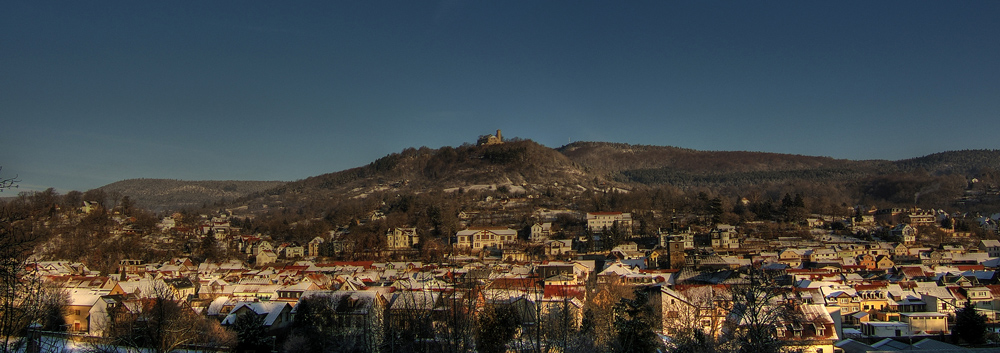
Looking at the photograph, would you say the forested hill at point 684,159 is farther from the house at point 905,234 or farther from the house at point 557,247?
the house at point 557,247

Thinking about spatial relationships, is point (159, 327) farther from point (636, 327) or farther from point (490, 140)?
point (490, 140)

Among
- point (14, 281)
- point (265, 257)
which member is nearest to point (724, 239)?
point (265, 257)

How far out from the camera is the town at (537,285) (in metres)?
17.9

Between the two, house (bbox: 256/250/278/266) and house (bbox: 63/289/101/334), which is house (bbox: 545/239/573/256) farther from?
house (bbox: 63/289/101/334)

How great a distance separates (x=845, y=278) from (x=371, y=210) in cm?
4929

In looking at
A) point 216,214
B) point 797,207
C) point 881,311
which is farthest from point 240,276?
point 216,214

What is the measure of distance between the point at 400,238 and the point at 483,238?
6801mm

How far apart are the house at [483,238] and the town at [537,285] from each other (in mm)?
157

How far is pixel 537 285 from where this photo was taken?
30.1 meters

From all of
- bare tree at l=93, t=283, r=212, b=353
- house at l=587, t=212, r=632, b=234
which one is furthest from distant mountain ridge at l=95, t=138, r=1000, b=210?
bare tree at l=93, t=283, r=212, b=353

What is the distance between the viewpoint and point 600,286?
28.0 metres

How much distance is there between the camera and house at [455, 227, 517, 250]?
55562mm

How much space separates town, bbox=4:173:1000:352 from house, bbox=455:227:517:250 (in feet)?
0.52

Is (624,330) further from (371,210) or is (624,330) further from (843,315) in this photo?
(371,210)
